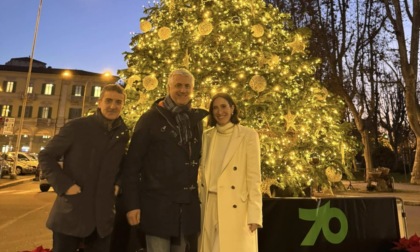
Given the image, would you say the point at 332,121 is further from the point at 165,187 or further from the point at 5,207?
the point at 5,207

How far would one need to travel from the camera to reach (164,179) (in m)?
2.64

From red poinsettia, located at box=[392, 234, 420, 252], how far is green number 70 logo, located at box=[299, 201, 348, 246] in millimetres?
577

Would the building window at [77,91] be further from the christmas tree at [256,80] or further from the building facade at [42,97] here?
the christmas tree at [256,80]

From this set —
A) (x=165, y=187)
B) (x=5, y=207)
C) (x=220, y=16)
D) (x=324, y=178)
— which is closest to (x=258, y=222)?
(x=165, y=187)

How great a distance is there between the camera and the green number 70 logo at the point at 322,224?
162 inches

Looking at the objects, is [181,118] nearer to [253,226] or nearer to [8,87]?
[253,226]

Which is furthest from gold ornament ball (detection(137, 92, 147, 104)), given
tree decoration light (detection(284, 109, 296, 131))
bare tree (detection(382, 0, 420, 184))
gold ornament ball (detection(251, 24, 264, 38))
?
bare tree (detection(382, 0, 420, 184))

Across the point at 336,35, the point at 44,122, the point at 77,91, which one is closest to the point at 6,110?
the point at 44,122

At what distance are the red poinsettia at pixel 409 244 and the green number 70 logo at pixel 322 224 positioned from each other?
22.7 inches

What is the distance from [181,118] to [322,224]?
2410 millimetres

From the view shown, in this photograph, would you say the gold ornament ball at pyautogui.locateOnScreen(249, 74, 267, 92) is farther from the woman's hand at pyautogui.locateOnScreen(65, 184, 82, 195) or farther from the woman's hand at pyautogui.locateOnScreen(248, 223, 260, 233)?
the woman's hand at pyautogui.locateOnScreen(65, 184, 82, 195)

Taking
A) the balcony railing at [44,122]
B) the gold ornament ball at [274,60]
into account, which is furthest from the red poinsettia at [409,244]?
the balcony railing at [44,122]

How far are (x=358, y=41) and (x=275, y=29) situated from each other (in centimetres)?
1647

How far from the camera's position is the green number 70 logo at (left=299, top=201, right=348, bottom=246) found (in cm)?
411
